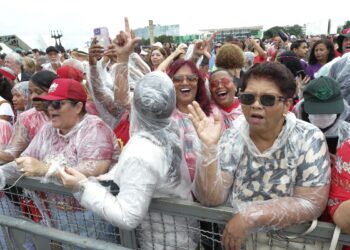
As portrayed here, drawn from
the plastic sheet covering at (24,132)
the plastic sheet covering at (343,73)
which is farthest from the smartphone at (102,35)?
the plastic sheet covering at (343,73)

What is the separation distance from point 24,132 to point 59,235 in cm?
147

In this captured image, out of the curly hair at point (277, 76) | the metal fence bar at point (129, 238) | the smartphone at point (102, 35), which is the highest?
the smartphone at point (102, 35)

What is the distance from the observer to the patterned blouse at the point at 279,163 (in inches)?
60.0

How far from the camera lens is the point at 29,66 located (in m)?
7.75

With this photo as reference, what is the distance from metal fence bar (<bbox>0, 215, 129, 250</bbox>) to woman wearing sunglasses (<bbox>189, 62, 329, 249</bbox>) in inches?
21.3

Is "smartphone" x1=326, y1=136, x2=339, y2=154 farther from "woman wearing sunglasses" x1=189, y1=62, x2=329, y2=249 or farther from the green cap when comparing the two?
"woman wearing sunglasses" x1=189, y1=62, x2=329, y2=249

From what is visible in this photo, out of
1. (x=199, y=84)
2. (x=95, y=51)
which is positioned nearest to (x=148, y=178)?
(x=199, y=84)

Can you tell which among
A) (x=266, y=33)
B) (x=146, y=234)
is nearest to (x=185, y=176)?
(x=146, y=234)

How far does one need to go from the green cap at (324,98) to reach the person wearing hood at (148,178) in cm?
88

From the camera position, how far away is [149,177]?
1.60 metres

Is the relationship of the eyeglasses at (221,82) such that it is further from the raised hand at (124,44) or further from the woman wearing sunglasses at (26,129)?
the woman wearing sunglasses at (26,129)

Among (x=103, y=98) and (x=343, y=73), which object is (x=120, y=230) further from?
(x=343, y=73)

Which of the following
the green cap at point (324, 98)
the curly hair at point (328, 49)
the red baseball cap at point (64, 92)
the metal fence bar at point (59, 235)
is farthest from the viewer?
the curly hair at point (328, 49)

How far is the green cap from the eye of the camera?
1.97 metres
